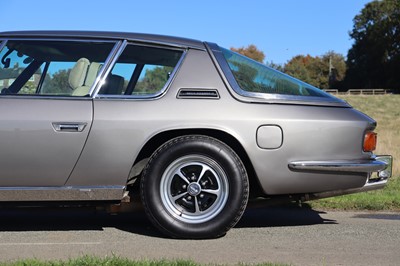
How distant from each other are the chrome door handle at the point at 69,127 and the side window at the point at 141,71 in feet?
1.20

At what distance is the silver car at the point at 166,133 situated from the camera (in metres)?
4.66

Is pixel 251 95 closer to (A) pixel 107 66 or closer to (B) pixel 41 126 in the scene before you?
(A) pixel 107 66

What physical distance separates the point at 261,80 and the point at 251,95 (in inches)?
10.6

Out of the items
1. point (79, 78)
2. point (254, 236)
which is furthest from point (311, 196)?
point (79, 78)

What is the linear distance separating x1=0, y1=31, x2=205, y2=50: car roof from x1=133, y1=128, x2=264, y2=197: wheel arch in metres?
0.78

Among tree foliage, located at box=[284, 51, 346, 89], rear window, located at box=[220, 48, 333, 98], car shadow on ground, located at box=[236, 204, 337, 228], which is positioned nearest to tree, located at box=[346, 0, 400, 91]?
tree foliage, located at box=[284, 51, 346, 89]

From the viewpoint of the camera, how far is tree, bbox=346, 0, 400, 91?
85625 millimetres

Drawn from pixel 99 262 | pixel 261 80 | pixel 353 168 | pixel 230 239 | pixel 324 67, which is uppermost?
pixel 324 67

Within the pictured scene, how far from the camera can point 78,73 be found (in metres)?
4.97

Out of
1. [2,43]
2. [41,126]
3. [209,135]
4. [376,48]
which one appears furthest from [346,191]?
[376,48]

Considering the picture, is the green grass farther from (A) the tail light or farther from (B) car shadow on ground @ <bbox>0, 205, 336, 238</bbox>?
(A) the tail light

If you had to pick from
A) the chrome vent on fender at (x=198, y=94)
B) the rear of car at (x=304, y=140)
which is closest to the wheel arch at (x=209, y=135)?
the rear of car at (x=304, y=140)

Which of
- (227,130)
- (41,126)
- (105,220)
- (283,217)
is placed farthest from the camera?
(283,217)

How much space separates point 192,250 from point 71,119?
147 cm
